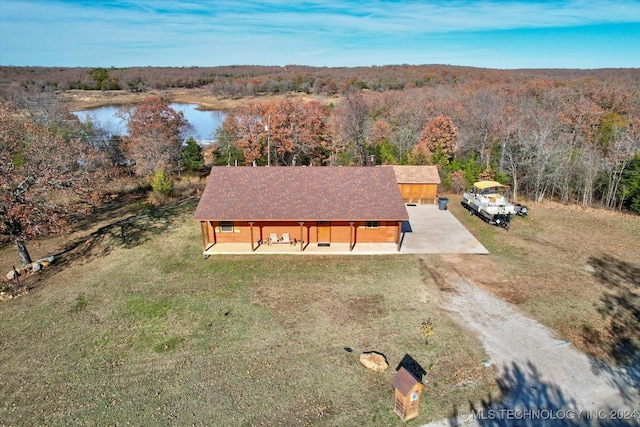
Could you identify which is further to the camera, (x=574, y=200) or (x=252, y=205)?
(x=574, y=200)

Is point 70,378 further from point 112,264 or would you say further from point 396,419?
point 396,419

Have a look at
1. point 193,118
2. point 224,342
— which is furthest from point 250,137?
point 193,118

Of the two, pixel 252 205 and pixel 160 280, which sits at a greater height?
pixel 252 205

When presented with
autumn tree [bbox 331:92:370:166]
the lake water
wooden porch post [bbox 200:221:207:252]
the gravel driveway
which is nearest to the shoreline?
the lake water

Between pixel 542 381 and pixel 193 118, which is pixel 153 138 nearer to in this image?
pixel 542 381

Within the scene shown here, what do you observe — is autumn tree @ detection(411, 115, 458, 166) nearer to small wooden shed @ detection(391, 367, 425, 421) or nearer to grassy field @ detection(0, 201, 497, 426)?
grassy field @ detection(0, 201, 497, 426)

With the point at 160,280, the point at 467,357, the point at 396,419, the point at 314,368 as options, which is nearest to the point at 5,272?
the point at 160,280

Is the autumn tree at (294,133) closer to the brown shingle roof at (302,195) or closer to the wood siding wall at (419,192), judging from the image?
the wood siding wall at (419,192)
